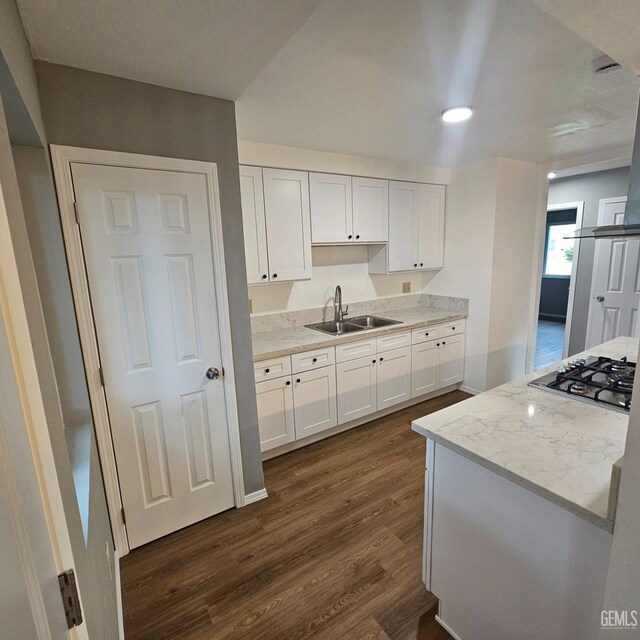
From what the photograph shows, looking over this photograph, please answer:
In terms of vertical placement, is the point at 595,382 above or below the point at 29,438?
below

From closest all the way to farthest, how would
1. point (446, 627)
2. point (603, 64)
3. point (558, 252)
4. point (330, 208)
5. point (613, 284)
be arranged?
point (446, 627)
point (603, 64)
point (330, 208)
point (613, 284)
point (558, 252)

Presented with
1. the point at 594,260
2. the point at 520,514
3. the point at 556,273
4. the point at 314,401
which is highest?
the point at 594,260

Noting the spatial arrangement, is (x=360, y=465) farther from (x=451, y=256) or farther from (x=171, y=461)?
(x=451, y=256)

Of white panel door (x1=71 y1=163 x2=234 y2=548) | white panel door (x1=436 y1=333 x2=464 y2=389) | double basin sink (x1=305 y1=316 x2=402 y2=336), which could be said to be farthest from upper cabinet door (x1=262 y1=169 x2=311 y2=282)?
white panel door (x1=436 y1=333 x2=464 y2=389)

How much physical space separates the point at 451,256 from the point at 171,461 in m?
3.22

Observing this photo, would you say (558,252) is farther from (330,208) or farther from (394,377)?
(330,208)

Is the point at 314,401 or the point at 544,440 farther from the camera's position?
the point at 314,401

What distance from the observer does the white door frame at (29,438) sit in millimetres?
466

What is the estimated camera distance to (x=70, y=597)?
24.5 inches

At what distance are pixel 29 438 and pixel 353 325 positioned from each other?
299 centimetres

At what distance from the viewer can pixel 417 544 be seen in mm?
1897

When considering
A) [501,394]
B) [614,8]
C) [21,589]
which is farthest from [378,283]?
[21,589]

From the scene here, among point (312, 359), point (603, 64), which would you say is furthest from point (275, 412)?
point (603, 64)

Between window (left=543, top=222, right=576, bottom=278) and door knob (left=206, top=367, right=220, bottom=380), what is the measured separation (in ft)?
24.4
